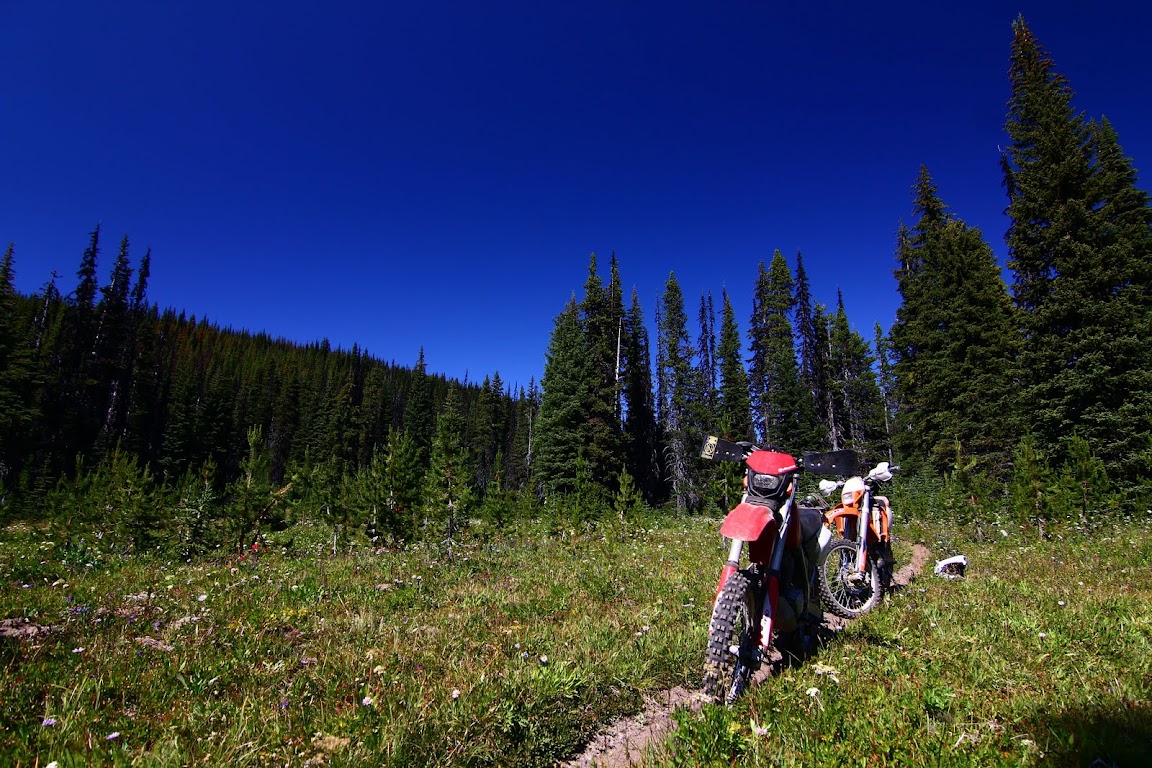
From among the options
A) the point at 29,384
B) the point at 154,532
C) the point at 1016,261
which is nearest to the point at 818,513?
the point at 154,532

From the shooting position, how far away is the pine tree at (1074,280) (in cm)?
1636

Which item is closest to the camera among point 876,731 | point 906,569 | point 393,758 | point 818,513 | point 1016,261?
point 393,758

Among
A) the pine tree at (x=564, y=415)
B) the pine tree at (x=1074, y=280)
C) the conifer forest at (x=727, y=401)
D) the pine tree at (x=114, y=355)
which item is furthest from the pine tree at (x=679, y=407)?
the pine tree at (x=114, y=355)

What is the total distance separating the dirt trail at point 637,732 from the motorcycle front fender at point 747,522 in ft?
4.05

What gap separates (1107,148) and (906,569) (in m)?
26.0

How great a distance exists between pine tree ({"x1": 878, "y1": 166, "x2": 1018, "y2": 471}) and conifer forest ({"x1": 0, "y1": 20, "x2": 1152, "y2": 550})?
13cm

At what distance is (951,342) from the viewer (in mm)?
26875

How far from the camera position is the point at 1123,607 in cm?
520

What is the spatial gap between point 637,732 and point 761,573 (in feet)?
5.00

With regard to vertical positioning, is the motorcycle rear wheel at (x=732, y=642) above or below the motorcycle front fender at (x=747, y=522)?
below

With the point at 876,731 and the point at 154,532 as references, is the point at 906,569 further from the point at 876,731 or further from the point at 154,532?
the point at 154,532

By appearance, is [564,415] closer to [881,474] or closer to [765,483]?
[881,474]

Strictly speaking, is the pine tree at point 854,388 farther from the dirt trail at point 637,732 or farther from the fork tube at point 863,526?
the dirt trail at point 637,732

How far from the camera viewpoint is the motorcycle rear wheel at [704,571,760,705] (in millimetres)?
3436
